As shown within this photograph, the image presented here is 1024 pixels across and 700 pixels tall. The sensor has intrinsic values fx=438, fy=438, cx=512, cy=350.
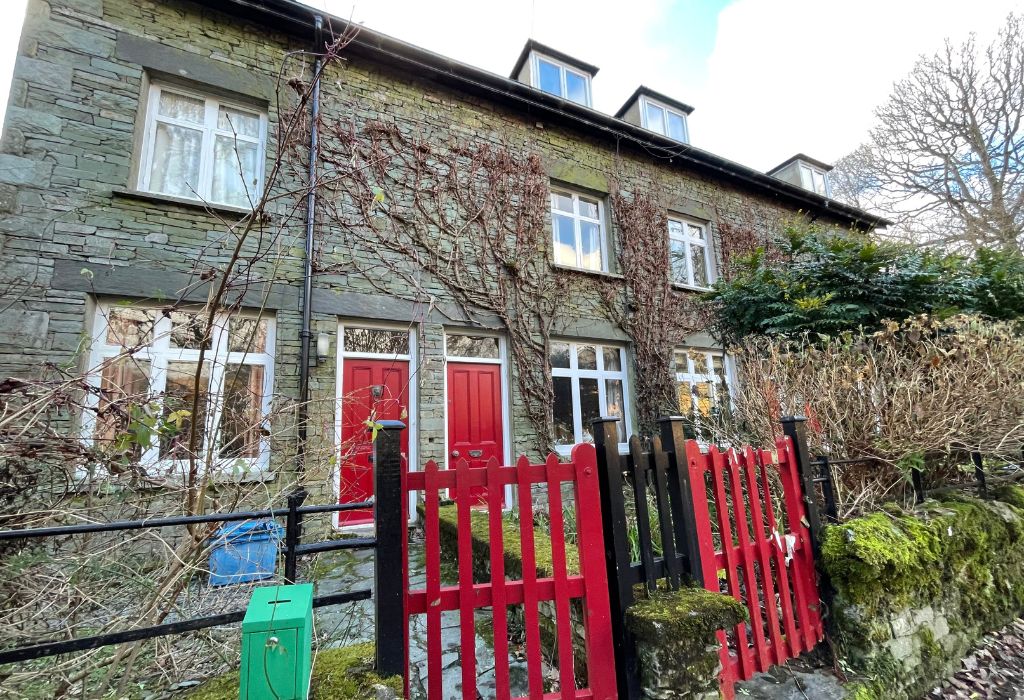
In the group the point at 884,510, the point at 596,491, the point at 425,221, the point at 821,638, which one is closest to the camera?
the point at 596,491

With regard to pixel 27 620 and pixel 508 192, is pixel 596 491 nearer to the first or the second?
pixel 27 620

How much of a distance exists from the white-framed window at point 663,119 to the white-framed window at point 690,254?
2392 mm

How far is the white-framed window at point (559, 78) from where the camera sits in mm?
8562

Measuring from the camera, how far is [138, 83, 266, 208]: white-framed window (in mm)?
5176

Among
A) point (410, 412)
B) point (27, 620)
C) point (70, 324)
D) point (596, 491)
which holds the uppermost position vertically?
point (70, 324)

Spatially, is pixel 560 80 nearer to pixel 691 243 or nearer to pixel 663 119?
pixel 663 119

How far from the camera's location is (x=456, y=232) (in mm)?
6598

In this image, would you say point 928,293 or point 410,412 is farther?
point 410,412

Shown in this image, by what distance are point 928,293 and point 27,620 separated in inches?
321

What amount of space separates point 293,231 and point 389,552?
4912 millimetres

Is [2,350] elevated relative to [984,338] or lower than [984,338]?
elevated

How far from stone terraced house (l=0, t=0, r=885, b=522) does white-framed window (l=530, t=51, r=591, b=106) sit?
0.34 feet

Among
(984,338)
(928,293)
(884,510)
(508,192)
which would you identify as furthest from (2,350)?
(928,293)

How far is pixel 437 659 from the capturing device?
1840 mm
